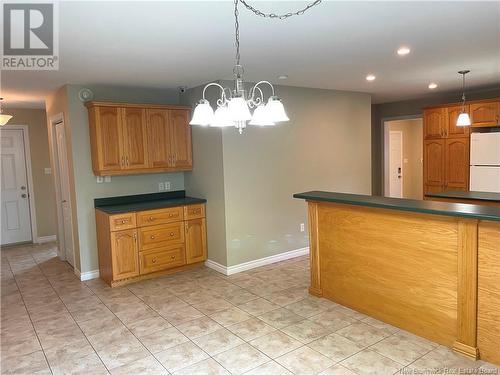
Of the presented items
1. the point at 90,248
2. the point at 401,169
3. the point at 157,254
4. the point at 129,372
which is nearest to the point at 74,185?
the point at 90,248

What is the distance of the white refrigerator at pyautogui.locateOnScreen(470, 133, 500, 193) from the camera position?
552cm

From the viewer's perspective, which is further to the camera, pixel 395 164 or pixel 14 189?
pixel 395 164

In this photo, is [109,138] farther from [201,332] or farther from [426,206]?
[426,206]

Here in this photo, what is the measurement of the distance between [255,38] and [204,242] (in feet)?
9.79

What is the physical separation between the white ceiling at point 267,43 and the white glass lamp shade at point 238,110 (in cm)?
62

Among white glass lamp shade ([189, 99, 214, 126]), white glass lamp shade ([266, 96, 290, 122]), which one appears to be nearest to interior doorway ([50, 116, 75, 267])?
white glass lamp shade ([189, 99, 214, 126])

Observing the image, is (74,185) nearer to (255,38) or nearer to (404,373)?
(255,38)

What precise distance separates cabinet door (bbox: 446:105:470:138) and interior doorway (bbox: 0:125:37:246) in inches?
286

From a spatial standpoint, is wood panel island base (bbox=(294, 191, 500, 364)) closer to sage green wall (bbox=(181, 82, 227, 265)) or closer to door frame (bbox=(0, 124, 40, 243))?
sage green wall (bbox=(181, 82, 227, 265))

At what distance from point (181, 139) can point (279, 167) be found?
140 centimetres

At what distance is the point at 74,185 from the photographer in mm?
4648

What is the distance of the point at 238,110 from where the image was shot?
2070 mm

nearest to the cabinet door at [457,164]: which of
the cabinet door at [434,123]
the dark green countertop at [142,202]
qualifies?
the cabinet door at [434,123]

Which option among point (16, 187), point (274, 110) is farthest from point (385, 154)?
point (16, 187)
